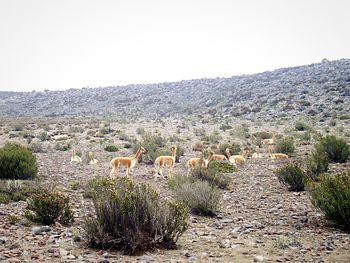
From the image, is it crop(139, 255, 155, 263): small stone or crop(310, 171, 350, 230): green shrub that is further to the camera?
crop(310, 171, 350, 230): green shrub

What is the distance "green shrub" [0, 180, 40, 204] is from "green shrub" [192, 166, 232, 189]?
487cm

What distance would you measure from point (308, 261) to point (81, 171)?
1105cm

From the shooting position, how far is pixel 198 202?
29.2 ft

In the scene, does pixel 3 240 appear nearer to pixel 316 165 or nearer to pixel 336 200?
pixel 336 200

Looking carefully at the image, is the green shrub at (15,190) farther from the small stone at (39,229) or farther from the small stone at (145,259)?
the small stone at (145,259)

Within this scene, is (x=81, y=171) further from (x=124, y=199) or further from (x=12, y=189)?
(x=124, y=199)

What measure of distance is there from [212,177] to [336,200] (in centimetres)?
499

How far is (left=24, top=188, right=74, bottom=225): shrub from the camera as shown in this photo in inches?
290

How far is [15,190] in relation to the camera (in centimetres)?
986

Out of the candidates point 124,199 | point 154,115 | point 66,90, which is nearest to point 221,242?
point 124,199

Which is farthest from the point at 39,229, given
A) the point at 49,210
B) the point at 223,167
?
the point at 223,167

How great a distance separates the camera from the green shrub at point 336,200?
7105 millimetres

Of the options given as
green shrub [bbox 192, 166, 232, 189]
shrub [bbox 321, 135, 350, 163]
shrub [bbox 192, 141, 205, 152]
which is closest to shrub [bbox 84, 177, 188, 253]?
green shrub [bbox 192, 166, 232, 189]

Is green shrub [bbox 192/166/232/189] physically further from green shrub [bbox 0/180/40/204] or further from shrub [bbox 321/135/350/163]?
shrub [bbox 321/135/350/163]
